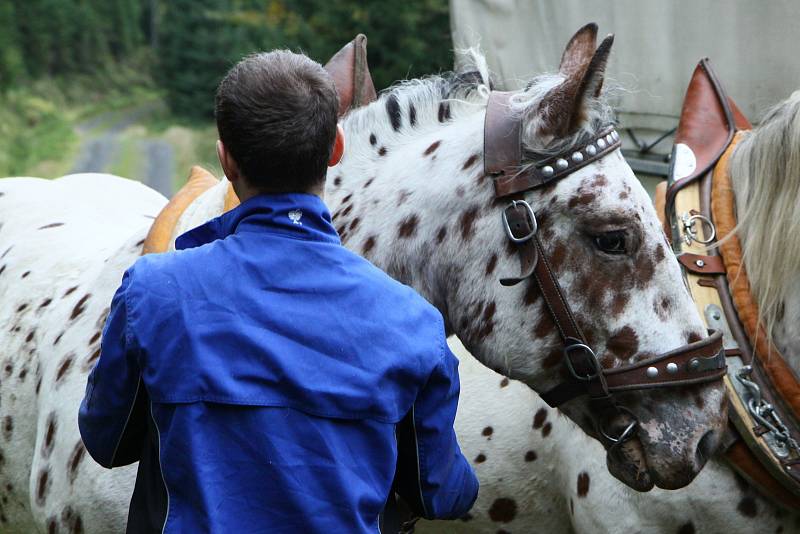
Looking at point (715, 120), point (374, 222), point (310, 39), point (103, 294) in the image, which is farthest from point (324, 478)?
point (310, 39)

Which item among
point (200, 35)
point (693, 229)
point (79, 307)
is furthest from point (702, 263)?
point (200, 35)

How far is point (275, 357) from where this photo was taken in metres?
1.77

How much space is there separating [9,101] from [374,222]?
35.3 metres

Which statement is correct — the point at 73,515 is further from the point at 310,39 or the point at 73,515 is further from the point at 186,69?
the point at 186,69

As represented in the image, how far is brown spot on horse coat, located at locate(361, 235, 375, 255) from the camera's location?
2498 millimetres

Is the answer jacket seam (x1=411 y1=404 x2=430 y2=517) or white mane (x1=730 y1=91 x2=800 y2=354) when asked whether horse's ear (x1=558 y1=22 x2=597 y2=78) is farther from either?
jacket seam (x1=411 y1=404 x2=430 y2=517)

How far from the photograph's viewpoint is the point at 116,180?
15.3ft

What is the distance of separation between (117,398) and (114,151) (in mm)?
31320

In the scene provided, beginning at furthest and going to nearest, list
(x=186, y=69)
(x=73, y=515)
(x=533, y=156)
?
(x=186, y=69) → (x=73, y=515) → (x=533, y=156)

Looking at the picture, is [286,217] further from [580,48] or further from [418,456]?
[580,48]

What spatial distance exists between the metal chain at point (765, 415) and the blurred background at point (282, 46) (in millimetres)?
1024

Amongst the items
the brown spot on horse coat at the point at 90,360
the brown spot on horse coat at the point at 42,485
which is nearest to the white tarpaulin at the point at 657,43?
the brown spot on horse coat at the point at 90,360

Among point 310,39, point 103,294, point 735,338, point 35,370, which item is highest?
point 103,294

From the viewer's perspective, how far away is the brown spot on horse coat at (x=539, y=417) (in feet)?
10.2
